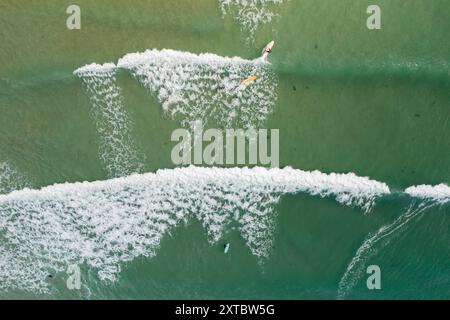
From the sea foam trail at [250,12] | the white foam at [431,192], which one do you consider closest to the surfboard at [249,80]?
the sea foam trail at [250,12]

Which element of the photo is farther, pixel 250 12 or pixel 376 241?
pixel 376 241

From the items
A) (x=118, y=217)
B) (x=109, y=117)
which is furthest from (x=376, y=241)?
(x=109, y=117)

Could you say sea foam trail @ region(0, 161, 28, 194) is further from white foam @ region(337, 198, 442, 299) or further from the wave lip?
white foam @ region(337, 198, 442, 299)

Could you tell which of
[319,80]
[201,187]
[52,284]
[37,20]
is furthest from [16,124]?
[319,80]

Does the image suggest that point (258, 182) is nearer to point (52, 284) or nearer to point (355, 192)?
point (355, 192)

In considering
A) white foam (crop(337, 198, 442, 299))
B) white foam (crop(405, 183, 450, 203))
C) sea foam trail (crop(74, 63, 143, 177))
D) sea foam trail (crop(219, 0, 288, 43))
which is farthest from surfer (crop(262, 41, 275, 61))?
white foam (crop(337, 198, 442, 299))

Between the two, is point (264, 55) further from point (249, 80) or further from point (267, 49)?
point (249, 80)

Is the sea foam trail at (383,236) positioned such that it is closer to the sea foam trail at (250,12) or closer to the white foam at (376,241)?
the white foam at (376,241)
